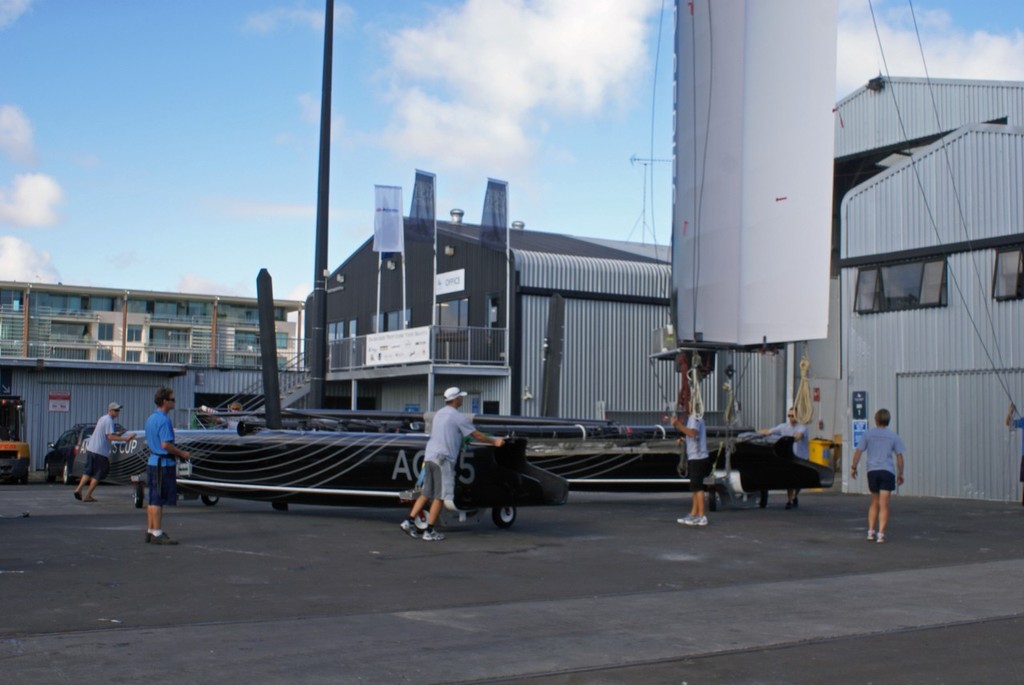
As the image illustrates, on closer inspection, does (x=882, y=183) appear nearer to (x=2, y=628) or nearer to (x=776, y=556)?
(x=776, y=556)

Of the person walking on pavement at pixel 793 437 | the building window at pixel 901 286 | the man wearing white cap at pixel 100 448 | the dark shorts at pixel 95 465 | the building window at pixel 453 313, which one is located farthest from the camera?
the building window at pixel 453 313

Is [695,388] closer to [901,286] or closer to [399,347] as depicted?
[901,286]

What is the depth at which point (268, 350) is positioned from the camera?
17328mm

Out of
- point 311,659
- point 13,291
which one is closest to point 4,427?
point 311,659

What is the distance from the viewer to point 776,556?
498 inches

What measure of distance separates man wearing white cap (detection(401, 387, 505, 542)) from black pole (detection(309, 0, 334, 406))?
7.79 metres

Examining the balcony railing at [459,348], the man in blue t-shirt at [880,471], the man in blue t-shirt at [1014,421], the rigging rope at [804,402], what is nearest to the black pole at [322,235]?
the rigging rope at [804,402]

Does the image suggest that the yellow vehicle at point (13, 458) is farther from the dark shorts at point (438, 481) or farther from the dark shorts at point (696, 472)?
the dark shorts at point (696, 472)

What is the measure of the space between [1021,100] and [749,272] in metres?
16.5

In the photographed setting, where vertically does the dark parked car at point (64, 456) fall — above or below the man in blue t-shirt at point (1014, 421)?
below

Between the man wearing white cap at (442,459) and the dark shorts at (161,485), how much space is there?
282cm

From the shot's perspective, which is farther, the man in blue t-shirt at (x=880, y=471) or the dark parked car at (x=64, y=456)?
the dark parked car at (x=64, y=456)

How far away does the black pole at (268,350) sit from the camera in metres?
17.1

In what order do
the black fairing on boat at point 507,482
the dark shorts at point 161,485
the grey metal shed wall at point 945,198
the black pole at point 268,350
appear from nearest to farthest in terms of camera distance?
the dark shorts at point 161,485 < the black fairing on boat at point 507,482 < the black pole at point 268,350 < the grey metal shed wall at point 945,198
